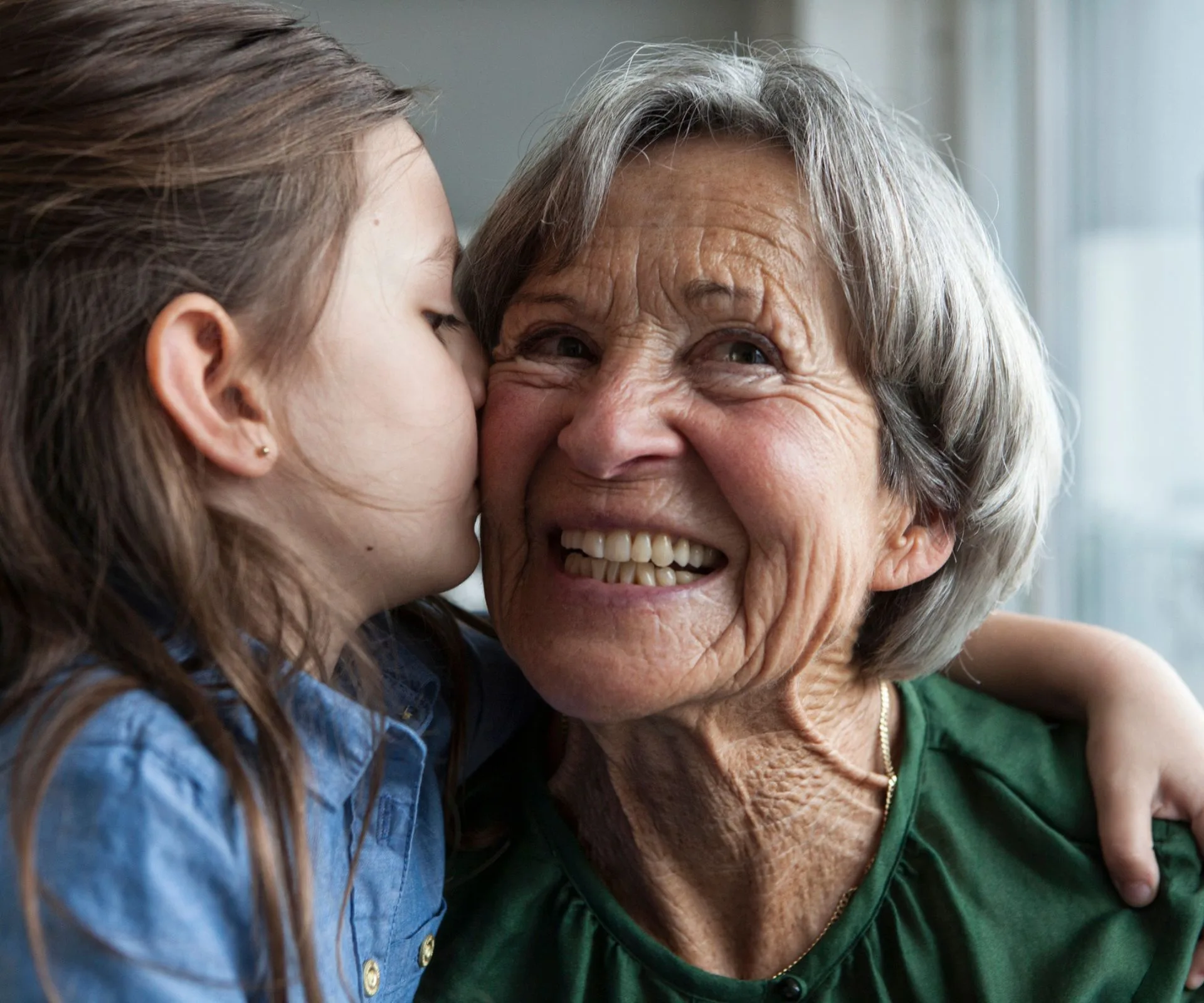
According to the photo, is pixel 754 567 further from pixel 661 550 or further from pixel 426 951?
pixel 426 951

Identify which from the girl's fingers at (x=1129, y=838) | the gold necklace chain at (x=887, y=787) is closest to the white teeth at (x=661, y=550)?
the gold necklace chain at (x=887, y=787)

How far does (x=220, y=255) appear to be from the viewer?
1147 mm

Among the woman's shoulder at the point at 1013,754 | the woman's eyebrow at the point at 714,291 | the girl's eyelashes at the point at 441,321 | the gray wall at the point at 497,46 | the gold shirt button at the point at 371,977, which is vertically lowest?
the woman's shoulder at the point at 1013,754

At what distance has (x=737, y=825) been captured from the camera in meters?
1.43

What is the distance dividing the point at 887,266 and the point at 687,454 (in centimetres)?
31

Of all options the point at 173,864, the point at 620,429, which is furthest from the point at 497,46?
the point at 173,864

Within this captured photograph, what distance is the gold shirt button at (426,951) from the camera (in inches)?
52.1

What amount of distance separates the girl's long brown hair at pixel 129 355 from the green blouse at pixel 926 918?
0.38 metres

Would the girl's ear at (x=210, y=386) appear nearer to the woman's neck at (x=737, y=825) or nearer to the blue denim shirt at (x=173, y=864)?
the blue denim shirt at (x=173, y=864)

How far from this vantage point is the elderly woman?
1300 mm

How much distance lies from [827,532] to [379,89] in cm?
69

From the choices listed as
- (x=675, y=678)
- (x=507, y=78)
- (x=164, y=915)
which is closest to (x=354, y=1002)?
(x=164, y=915)

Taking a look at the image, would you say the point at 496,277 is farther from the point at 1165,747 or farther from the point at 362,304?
the point at 1165,747

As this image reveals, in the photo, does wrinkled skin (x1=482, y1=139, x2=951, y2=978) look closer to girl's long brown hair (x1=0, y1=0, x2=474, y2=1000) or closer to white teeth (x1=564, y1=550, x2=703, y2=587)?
white teeth (x1=564, y1=550, x2=703, y2=587)
